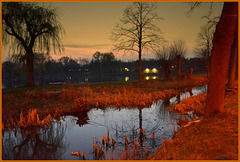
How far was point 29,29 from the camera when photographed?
660 inches

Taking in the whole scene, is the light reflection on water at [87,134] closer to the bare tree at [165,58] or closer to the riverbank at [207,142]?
the riverbank at [207,142]

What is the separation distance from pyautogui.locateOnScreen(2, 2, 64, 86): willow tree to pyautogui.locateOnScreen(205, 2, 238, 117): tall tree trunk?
15.2 meters

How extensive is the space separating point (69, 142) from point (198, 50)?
95.7 feet

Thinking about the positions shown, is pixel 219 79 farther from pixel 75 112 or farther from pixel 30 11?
pixel 30 11

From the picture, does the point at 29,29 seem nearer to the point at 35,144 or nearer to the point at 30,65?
the point at 30,65

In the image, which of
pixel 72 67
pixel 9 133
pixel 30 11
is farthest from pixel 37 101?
pixel 72 67

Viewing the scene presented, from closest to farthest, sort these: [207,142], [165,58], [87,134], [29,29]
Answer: [207,142] < [87,134] < [29,29] < [165,58]

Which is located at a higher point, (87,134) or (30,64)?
(30,64)

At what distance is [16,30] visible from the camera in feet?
53.0

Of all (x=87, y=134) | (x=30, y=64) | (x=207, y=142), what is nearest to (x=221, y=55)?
(x=207, y=142)

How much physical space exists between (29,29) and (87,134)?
1463 centimetres

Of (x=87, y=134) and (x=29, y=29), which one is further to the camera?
(x=29, y=29)

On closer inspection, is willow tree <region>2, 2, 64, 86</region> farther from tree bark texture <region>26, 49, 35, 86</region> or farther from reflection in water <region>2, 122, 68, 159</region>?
reflection in water <region>2, 122, 68, 159</region>

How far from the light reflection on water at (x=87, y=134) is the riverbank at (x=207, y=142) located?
33.4 inches
